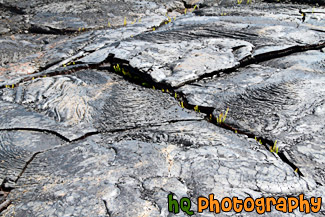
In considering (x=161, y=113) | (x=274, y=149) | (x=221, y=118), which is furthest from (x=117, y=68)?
(x=274, y=149)

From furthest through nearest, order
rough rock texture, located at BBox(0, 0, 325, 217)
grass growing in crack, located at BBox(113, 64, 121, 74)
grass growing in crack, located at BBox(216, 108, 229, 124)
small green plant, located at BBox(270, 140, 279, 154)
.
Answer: grass growing in crack, located at BBox(113, 64, 121, 74), grass growing in crack, located at BBox(216, 108, 229, 124), small green plant, located at BBox(270, 140, 279, 154), rough rock texture, located at BBox(0, 0, 325, 217)

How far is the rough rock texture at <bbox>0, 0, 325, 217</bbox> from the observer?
1.89 meters

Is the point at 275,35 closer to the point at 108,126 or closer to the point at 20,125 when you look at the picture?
the point at 108,126

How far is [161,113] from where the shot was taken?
2588 mm

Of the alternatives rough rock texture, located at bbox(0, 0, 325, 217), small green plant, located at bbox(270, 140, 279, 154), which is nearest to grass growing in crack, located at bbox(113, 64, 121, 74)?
rough rock texture, located at bbox(0, 0, 325, 217)

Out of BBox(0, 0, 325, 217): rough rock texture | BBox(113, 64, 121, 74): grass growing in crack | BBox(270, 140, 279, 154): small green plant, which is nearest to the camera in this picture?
BBox(0, 0, 325, 217): rough rock texture

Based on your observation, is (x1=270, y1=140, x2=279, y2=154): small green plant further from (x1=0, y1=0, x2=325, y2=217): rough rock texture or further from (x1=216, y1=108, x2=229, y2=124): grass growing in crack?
(x1=216, y1=108, x2=229, y2=124): grass growing in crack

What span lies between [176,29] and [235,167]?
2.25m

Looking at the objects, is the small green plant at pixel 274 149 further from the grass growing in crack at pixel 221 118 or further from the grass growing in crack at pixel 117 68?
the grass growing in crack at pixel 117 68

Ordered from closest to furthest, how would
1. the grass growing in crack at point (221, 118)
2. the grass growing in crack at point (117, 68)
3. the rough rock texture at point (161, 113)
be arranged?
the rough rock texture at point (161, 113) → the grass growing in crack at point (221, 118) → the grass growing in crack at point (117, 68)

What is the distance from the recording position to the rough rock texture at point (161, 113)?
6.21 ft

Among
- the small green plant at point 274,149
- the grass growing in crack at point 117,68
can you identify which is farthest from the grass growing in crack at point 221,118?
the grass growing in crack at point 117,68

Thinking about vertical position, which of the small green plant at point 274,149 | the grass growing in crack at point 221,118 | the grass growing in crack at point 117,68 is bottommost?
the small green plant at point 274,149

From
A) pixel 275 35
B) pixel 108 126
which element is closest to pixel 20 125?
pixel 108 126
